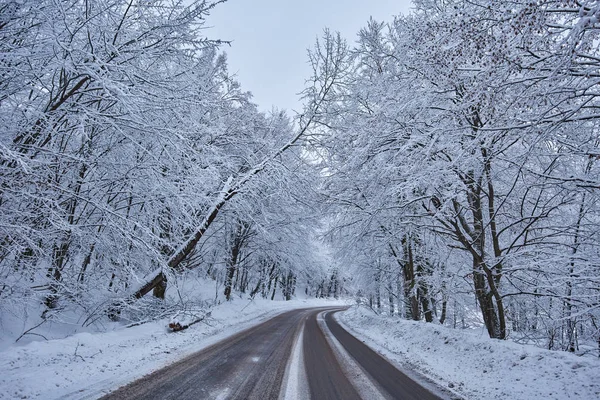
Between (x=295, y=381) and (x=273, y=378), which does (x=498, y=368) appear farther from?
(x=273, y=378)

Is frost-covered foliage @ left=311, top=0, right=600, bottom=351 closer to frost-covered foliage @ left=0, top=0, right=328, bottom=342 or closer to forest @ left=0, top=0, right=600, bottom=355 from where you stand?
forest @ left=0, top=0, right=600, bottom=355

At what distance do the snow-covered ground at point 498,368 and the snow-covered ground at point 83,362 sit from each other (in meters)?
4.71

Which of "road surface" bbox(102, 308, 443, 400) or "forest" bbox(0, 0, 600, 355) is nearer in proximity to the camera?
"road surface" bbox(102, 308, 443, 400)

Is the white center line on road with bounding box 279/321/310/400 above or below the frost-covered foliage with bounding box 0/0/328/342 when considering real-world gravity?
below

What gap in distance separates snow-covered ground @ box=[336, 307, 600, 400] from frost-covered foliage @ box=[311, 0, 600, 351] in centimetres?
65

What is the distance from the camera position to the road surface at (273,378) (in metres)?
3.96

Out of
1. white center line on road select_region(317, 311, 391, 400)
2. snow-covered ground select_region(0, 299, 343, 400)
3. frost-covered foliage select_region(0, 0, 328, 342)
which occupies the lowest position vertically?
snow-covered ground select_region(0, 299, 343, 400)

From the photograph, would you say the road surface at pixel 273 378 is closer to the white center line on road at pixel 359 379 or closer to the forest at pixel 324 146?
the white center line on road at pixel 359 379

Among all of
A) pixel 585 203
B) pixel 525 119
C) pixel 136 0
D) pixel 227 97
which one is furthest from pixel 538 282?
pixel 227 97

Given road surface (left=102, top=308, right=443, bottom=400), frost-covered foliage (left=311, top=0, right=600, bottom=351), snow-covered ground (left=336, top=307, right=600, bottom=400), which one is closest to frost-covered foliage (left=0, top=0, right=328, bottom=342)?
road surface (left=102, top=308, right=443, bottom=400)

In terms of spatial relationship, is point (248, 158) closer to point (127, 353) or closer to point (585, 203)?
point (127, 353)

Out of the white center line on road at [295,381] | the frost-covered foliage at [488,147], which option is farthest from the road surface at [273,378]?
the frost-covered foliage at [488,147]

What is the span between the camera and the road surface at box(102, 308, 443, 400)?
13.0 ft

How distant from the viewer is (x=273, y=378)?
4.83 meters
